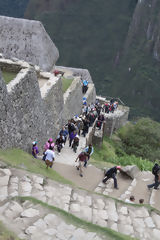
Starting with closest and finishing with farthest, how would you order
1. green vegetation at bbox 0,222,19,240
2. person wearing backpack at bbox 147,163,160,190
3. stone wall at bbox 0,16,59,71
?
1. green vegetation at bbox 0,222,19,240
2. person wearing backpack at bbox 147,163,160,190
3. stone wall at bbox 0,16,59,71

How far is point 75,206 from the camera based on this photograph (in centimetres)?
602

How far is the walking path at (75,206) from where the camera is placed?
17.0 ft

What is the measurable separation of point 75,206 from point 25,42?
1220cm

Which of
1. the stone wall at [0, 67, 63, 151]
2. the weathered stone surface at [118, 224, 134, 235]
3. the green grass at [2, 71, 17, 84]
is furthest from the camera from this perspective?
the green grass at [2, 71, 17, 84]

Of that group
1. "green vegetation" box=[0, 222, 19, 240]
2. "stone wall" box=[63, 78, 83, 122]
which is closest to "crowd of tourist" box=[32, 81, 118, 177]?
"stone wall" box=[63, 78, 83, 122]

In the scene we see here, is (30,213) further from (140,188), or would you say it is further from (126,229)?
(140,188)

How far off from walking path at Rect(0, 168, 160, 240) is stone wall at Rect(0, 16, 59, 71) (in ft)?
36.1

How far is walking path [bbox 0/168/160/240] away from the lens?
517 centimetres

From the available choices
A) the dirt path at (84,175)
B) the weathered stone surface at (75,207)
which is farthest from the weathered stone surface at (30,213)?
the dirt path at (84,175)

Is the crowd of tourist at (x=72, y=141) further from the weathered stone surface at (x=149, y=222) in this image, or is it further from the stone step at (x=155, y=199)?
the weathered stone surface at (x=149, y=222)

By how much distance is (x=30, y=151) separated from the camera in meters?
10.0

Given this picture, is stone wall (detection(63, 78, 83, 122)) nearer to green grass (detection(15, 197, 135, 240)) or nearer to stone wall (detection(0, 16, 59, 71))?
stone wall (detection(0, 16, 59, 71))

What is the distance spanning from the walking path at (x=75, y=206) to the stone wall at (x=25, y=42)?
36.1 feet

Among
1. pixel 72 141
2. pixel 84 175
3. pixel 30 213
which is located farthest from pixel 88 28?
pixel 30 213
